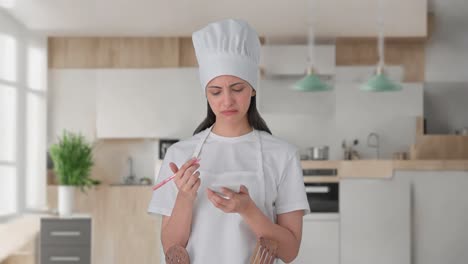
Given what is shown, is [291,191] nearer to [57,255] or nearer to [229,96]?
[229,96]

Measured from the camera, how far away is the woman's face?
5.54 feet

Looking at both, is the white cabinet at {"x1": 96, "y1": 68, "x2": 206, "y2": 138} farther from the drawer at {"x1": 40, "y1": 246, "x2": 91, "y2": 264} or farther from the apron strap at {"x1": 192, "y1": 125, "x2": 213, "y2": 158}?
the apron strap at {"x1": 192, "y1": 125, "x2": 213, "y2": 158}

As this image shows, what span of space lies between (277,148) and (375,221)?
3843mm

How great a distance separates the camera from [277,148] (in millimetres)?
1754

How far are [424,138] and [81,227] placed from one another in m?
3.55

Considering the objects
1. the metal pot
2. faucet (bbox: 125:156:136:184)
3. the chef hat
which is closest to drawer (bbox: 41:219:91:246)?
faucet (bbox: 125:156:136:184)

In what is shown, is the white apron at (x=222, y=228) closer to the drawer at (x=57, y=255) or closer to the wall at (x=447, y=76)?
the drawer at (x=57, y=255)

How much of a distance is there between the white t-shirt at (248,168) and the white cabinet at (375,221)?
147 inches

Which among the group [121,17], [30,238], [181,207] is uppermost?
[121,17]

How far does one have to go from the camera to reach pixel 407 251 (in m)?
5.33

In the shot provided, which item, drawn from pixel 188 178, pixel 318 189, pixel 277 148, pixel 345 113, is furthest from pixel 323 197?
pixel 188 178

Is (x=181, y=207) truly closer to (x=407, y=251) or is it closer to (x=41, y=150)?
(x=407, y=251)

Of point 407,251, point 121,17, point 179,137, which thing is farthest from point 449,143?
point 121,17

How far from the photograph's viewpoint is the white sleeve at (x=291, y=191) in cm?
170
